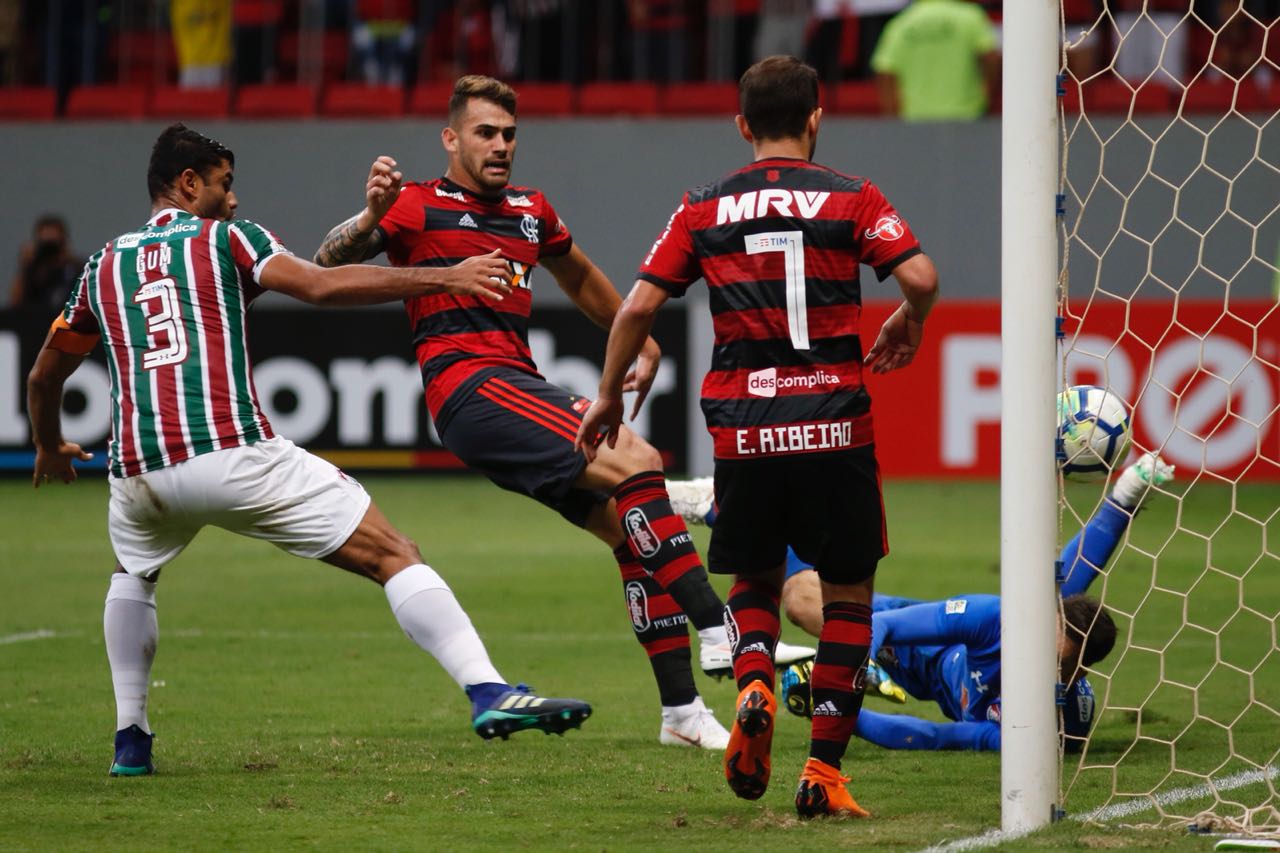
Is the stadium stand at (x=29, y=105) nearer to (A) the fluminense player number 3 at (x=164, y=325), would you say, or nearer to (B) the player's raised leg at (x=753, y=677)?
(A) the fluminense player number 3 at (x=164, y=325)

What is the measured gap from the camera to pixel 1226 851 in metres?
3.93

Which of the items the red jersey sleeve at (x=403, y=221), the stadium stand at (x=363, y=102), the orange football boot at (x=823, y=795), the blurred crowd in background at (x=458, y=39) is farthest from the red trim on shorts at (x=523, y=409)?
the stadium stand at (x=363, y=102)

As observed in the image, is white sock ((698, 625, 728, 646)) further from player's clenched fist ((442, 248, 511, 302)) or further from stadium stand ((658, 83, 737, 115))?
stadium stand ((658, 83, 737, 115))

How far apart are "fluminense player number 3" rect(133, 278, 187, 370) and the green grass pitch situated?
1.18 meters

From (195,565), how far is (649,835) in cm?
681

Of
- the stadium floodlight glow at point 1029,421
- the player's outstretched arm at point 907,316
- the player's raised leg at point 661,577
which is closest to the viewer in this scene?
the stadium floodlight glow at point 1029,421

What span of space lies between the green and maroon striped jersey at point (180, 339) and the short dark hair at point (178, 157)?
0.17 metres

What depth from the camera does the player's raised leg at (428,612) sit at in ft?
15.2

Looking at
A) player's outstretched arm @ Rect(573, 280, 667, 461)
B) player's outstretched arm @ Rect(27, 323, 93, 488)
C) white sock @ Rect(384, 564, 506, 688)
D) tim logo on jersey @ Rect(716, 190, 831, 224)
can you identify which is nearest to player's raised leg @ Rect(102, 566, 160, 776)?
player's outstretched arm @ Rect(27, 323, 93, 488)

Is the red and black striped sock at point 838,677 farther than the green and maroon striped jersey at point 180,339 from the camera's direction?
No

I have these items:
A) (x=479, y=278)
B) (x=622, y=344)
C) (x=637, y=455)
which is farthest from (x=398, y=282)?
(x=637, y=455)

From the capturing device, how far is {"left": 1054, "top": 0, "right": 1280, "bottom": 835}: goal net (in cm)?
504

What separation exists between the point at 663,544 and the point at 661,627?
0.35 metres

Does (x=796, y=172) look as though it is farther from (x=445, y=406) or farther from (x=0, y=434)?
(x=0, y=434)
